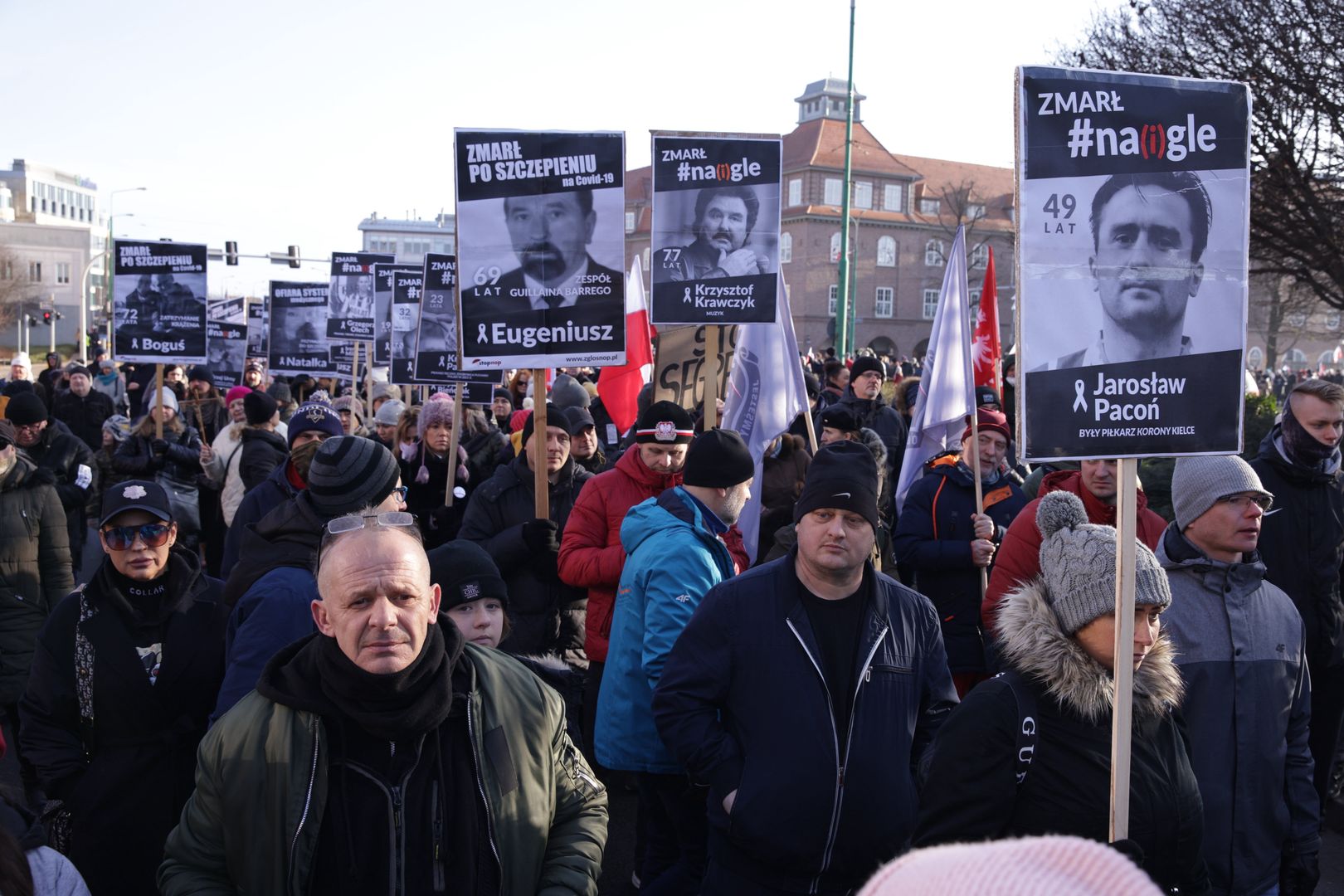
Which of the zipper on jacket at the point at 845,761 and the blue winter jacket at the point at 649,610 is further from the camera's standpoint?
the blue winter jacket at the point at 649,610

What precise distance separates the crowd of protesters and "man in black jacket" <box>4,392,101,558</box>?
2.65 meters

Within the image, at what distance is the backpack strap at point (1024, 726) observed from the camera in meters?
2.86

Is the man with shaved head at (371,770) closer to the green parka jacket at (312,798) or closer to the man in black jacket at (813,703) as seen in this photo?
the green parka jacket at (312,798)

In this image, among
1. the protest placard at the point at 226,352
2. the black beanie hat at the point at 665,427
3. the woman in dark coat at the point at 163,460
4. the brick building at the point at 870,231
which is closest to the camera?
the black beanie hat at the point at 665,427

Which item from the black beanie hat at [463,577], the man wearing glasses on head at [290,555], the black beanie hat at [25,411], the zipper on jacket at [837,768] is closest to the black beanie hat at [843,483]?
Result: the zipper on jacket at [837,768]

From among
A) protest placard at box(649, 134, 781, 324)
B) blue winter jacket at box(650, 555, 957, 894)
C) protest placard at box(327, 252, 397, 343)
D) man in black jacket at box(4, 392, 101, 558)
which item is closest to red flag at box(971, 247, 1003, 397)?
protest placard at box(649, 134, 781, 324)

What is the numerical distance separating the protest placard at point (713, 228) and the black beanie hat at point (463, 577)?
3496mm

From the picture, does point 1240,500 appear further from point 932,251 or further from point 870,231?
point 932,251

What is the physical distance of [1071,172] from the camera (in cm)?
322

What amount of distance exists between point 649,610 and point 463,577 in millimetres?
682

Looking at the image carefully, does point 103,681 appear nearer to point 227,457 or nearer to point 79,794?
point 79,794

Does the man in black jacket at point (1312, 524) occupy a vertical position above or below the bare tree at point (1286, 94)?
below

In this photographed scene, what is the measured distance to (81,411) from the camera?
14.4m

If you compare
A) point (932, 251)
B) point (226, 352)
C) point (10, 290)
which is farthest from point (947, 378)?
point (10, 290)
